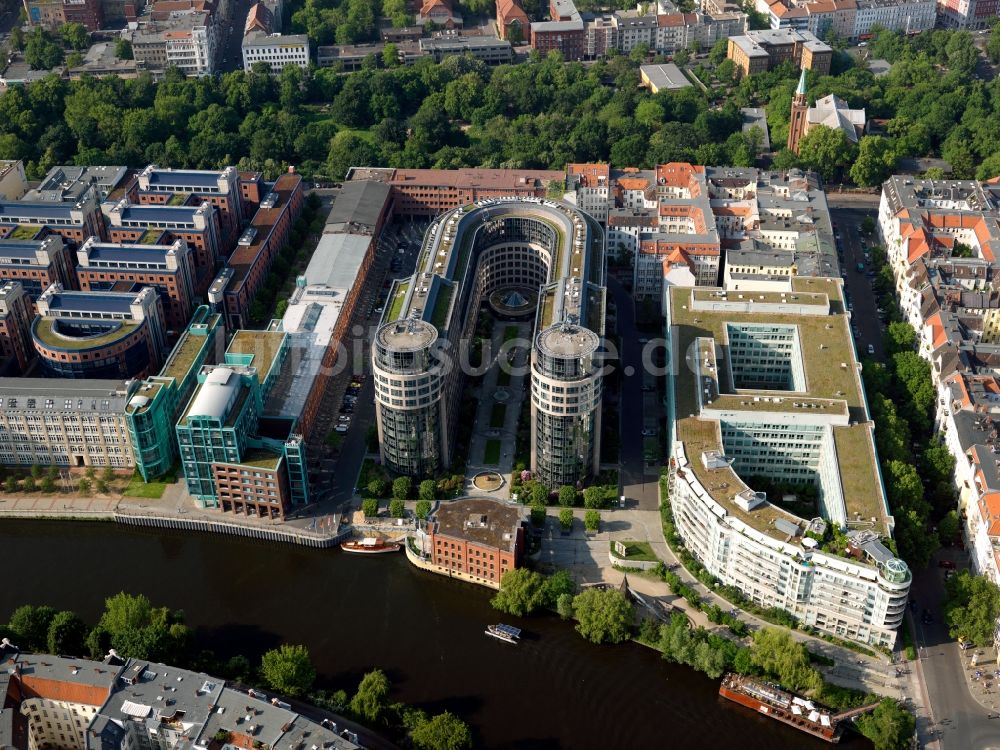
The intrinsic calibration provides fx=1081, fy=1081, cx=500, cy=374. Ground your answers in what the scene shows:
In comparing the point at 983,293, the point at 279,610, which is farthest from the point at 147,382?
the point at 983,293

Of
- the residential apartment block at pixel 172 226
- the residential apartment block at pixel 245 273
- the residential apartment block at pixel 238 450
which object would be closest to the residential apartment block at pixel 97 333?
the residential apartment block at pixel 245 273

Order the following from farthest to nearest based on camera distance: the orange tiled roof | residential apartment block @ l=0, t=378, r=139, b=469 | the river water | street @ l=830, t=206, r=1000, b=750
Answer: residential apartment block @ l=0, t=378, r=139, b=469
the river water
street @ l=830, t=206, r=1000, b=750
the orange tiled roof

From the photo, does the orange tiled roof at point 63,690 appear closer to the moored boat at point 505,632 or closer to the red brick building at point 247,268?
the moored boat at point 505,632

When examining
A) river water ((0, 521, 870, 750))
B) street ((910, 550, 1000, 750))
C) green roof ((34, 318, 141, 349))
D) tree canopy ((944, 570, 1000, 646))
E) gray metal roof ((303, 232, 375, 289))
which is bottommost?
river water ((0, 521, 870, 750))

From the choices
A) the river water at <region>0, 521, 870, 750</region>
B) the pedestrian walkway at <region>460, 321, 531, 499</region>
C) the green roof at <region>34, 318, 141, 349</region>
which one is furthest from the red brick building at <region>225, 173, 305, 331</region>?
the river water at <region>0, 521, 870, 750</region>

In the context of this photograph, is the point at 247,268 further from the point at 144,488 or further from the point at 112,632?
the point at 112,632

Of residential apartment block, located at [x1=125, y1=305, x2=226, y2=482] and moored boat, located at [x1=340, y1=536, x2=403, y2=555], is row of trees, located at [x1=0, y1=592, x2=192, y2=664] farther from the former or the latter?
residential apartment block, located at [x1=125, y1=305, x2=226, y2=482]

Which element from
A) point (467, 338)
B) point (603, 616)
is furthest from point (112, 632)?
point (467, 338)

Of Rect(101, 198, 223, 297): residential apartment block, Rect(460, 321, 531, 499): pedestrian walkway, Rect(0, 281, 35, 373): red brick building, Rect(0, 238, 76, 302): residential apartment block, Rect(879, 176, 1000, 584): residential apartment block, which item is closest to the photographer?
Rect(879, 176, 1000, 584): residential apartment block
